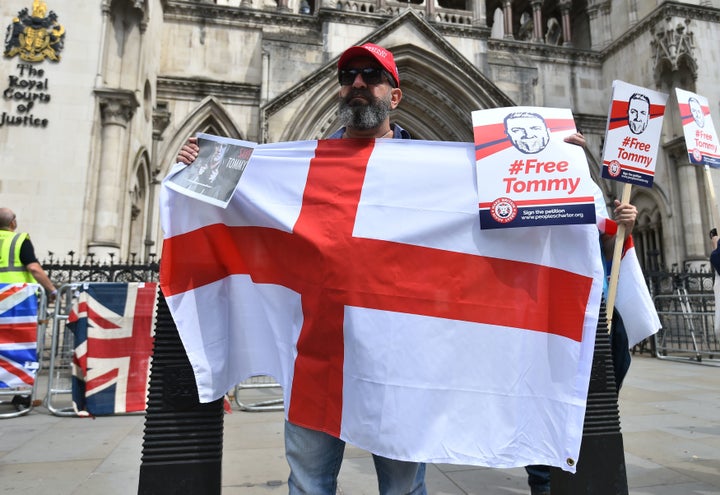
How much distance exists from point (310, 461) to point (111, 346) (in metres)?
4.58

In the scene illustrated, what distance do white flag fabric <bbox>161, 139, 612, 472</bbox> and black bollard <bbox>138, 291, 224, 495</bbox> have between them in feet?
0.25

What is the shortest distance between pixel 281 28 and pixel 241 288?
59.1ft

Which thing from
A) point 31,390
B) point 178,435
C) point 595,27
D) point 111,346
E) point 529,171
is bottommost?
point 31,390

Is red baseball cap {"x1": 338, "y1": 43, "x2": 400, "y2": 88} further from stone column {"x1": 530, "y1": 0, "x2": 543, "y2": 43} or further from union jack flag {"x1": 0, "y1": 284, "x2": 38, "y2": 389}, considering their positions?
stone column {"x1": 530, "y1": 0, "x2": 543, "y2": 43}

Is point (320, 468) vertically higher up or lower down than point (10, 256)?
lower down

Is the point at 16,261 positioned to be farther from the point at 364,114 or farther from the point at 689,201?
the point at 689,201

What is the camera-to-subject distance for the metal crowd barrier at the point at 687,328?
33.7 ft

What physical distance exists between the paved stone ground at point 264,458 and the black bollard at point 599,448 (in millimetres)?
1307

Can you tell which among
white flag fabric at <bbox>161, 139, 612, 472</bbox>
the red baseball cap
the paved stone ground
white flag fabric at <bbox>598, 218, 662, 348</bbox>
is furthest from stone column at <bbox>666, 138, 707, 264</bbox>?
the red baseball cap

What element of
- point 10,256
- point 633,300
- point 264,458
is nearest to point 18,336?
point 10,256

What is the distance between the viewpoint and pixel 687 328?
1116cm

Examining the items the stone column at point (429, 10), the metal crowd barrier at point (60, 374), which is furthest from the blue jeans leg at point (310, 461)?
the stone column at point (429, 10)

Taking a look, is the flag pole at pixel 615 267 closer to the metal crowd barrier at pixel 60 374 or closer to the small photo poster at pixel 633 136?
the small photo poster at pixel 633 136

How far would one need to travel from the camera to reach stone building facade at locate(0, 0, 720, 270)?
36.1 feet
